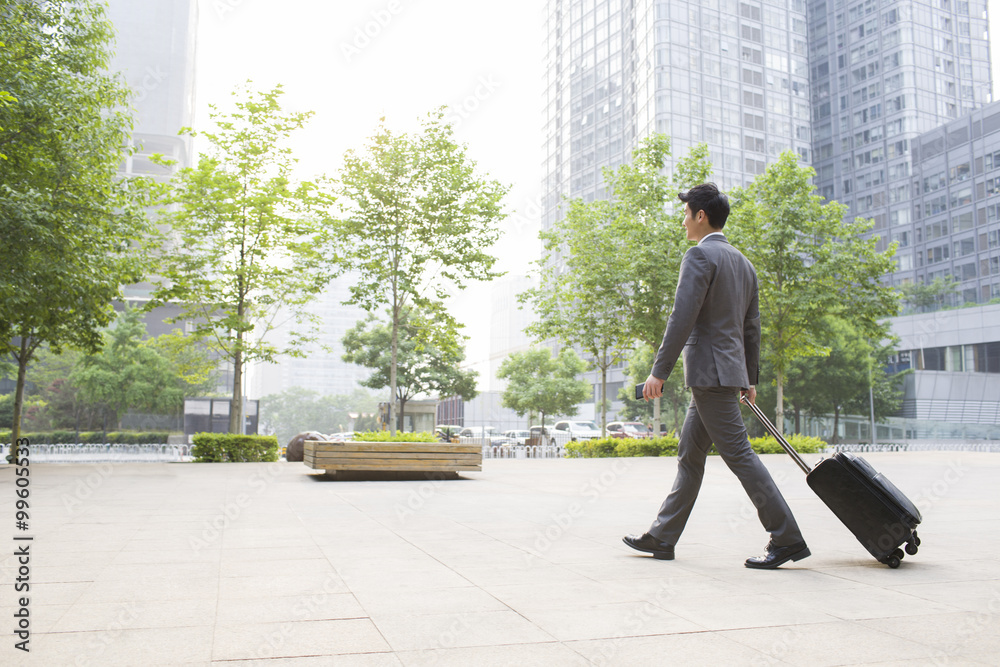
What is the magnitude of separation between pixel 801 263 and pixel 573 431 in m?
28.5

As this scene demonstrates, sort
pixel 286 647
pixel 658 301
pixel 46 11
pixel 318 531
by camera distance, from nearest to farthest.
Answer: pixel 286 647 < pixel 318 531 < pixel 46 11 < pixel 658 301

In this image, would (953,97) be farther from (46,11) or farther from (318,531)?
(318,531)

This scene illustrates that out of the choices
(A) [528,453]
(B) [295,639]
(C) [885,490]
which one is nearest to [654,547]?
(C) [885,490]

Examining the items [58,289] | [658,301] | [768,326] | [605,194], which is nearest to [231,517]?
[58,289]

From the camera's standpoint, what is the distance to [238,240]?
2016 cm

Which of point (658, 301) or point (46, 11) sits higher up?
point (46, 11)

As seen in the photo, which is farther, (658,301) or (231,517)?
(658,301)

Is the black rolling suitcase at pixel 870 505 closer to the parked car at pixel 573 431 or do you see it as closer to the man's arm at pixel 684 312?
the man's arm at pixel 684 312

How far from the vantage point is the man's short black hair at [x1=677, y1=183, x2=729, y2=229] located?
181 inches

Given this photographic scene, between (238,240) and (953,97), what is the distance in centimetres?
8910

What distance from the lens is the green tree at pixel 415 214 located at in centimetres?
1878

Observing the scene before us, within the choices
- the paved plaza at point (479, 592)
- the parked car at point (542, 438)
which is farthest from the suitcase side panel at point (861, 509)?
the parked car at point (542, 438)

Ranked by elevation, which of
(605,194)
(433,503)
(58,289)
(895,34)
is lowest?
(433,503)

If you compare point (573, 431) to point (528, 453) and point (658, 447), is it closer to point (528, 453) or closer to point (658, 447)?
point (528, 453)
